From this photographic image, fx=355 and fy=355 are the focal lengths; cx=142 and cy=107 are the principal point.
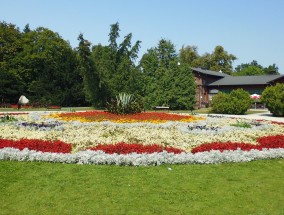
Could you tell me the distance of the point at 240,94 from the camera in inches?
1268

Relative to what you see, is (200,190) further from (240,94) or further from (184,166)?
(240,94)

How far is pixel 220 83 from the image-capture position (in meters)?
56.7

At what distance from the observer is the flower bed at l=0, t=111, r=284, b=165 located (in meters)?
9.16

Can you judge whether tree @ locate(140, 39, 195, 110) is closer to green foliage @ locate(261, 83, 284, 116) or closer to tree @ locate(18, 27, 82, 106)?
tree @ locate(18, 27, 82, 106)

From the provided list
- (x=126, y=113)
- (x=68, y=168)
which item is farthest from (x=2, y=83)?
(x=68, y=168)

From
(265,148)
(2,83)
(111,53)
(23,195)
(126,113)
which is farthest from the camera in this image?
(2,83)

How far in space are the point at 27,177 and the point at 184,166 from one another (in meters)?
3.71

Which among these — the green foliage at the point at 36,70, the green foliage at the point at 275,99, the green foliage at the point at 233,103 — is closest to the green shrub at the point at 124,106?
the green foliage at the point at 233,103

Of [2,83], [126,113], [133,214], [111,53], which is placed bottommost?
[133,214]

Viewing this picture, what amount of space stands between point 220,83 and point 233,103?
84.9 ft

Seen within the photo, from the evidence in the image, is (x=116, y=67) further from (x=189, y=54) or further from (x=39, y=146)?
(x=189, y=54)

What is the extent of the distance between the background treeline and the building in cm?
1172

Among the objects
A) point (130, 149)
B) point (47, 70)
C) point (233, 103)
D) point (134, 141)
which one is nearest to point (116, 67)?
point (233, 103)

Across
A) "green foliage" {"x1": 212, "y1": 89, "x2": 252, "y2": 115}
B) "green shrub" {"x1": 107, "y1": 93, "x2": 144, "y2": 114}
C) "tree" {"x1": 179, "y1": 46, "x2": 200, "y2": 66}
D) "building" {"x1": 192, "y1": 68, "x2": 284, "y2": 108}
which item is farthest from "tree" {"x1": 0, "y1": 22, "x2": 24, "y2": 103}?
"tree" {"x1": 179, "y1": 46, "x2": 200, "y2": 66}
